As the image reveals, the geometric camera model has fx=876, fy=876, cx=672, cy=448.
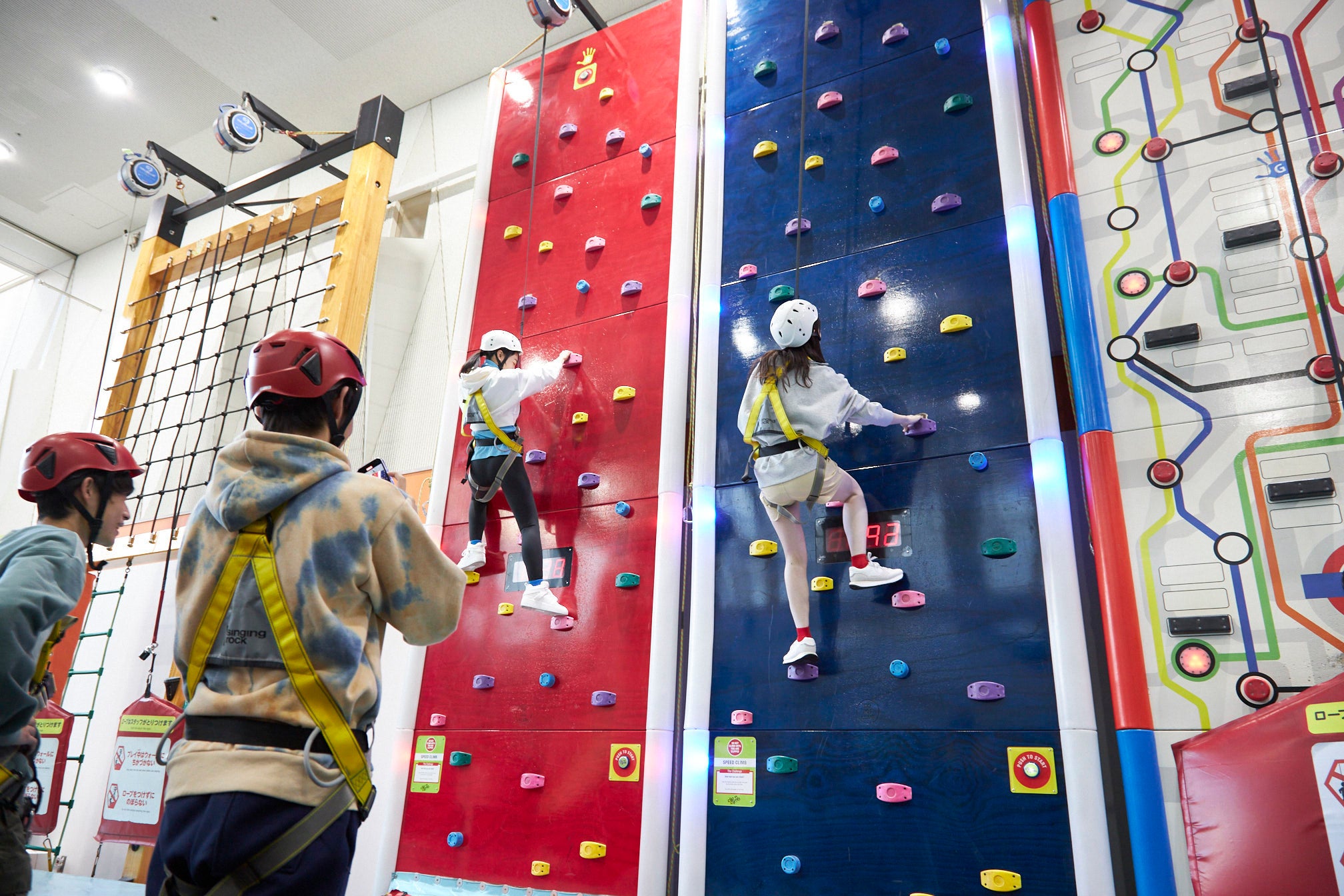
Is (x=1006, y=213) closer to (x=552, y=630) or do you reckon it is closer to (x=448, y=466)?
(x=552, y=630)

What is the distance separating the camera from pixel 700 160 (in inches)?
192

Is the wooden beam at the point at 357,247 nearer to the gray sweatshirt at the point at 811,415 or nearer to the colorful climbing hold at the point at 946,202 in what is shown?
the gray sweatshirt at the point at 811,415

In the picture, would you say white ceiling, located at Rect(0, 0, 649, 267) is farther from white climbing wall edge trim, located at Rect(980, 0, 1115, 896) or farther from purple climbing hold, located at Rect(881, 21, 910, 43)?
white climbing wall edge trim, located at Rect(980, 0, 1115, 896)

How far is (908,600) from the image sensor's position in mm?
3242

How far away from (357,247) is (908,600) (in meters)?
4.10

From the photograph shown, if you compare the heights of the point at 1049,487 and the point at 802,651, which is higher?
the point at 1049,487

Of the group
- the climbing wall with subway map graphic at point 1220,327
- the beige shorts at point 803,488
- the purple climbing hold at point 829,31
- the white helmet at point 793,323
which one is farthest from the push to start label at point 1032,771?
the purple climbing hold at point 829,31

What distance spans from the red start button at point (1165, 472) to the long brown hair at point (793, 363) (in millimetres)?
1256

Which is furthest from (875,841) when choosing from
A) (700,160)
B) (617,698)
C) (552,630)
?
(700,160)

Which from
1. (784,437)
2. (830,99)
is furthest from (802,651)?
(830,99)

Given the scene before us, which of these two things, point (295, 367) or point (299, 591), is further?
point (295, 367)

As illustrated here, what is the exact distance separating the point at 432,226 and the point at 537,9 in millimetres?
1937

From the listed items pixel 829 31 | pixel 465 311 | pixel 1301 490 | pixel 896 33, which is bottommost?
pixel 1301 490

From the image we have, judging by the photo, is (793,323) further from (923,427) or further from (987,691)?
(987,691)
